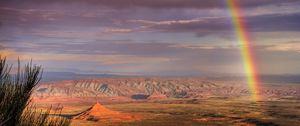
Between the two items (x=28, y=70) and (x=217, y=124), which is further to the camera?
(x=217, y=124)

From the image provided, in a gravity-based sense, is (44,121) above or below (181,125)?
above

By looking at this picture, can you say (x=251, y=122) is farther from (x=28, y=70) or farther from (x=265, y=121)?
(x=28, y=70)

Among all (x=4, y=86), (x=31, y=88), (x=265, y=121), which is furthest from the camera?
(x=265, y=121)

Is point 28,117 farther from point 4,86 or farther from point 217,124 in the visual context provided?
point 217,124

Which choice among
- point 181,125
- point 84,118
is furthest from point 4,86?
point 84,118

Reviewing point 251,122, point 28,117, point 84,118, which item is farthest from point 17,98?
point 84,118

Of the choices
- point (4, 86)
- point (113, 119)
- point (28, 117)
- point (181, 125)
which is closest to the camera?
point (4, 86)

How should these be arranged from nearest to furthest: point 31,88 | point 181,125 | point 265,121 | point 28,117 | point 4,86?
point 4,86 < point 31,88 < point 28,117 < point 181,125 < point 265,121

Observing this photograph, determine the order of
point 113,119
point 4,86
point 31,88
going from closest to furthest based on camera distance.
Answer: point 4,86, point 31,88, point 113,119

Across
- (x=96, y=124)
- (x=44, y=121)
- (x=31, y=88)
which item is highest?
(x=31, y=88)
